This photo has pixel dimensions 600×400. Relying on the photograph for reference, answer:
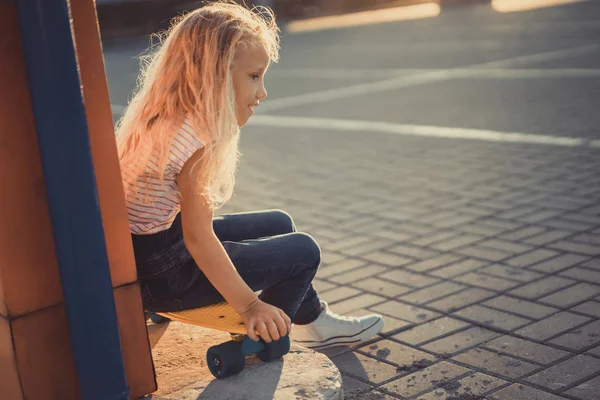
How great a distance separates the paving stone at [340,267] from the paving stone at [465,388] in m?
1.37

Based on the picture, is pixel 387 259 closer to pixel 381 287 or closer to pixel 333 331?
pixel 381 287

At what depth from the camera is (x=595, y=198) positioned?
16.7ft

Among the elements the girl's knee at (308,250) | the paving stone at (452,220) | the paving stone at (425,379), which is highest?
the girl's knee at (308,250)

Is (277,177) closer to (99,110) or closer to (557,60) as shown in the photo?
(99,110)

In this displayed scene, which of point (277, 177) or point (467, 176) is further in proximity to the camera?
point (277, 177)

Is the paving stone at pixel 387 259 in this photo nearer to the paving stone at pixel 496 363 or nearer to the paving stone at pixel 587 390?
the paving stone at pixel 496 363

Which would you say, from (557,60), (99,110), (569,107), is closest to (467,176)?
(569,107)

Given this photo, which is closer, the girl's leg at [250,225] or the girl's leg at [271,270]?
the girl's leg at [271,270]

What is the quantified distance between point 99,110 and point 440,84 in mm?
7817

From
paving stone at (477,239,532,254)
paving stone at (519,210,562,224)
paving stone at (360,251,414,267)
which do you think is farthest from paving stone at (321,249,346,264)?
paving stone at (519,210,562,224)

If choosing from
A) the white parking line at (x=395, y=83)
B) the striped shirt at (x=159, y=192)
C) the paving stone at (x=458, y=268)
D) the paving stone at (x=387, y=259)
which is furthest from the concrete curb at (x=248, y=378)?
the white parking line at (x=395, y=83)

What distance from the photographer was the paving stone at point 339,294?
3980mm

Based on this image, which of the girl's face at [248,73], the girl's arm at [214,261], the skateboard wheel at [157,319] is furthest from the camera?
the skateboard wheel at [157,319]

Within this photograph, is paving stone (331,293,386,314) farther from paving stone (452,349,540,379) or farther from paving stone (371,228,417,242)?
paving stone (371,228,417,242)
